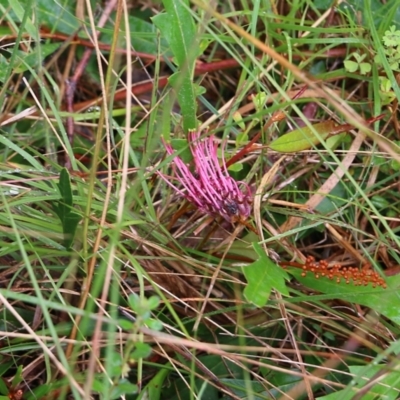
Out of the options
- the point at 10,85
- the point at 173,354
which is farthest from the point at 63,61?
the point at 173,354

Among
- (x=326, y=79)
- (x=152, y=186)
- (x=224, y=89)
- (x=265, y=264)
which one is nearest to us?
(x=265, y=264)

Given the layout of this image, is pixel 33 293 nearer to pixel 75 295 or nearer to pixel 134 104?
pixel 75 295

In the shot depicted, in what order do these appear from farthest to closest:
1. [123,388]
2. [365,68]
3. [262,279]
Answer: [365,68] < [262,279] < [123,388]

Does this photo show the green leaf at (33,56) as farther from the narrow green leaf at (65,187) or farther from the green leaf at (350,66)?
the green leaf at (350,66)

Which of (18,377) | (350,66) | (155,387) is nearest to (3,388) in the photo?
(18,377)

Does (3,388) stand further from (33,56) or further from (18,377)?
(33,56)

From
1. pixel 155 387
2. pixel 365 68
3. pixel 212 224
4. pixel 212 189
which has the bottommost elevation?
pixel 155 387

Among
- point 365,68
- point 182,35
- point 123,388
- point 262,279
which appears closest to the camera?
point 123,388

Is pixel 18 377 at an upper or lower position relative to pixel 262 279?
lower
